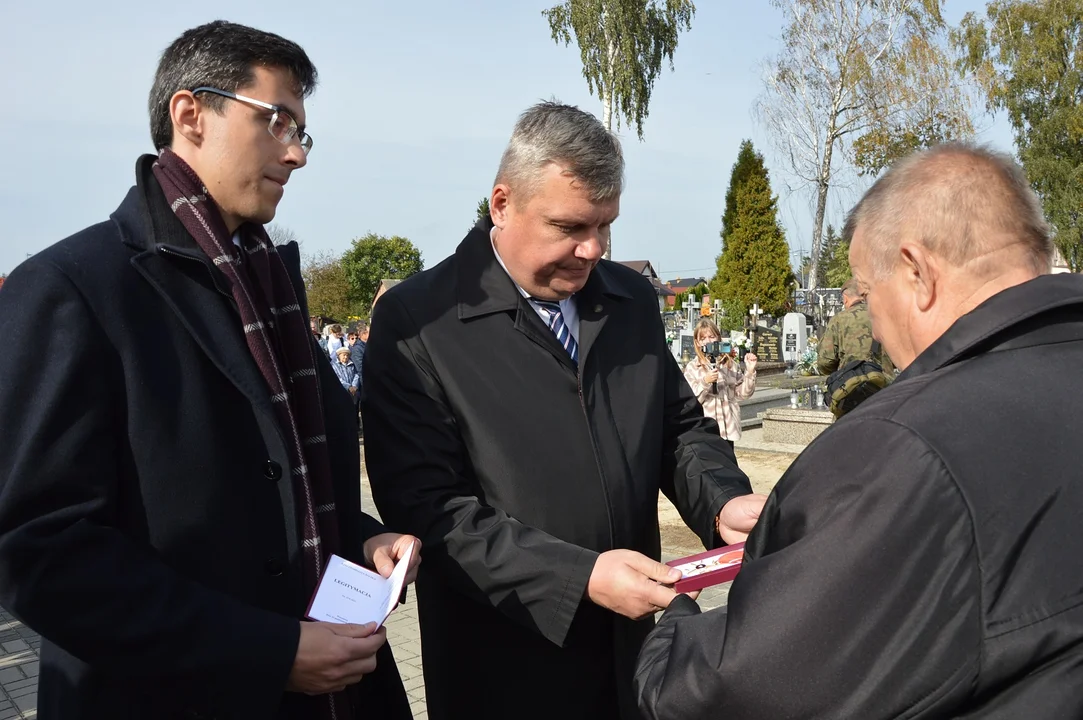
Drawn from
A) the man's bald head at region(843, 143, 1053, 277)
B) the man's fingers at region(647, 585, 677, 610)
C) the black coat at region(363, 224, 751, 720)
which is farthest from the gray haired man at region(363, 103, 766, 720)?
the man's bald head at region(843, 143, 1053, 277)

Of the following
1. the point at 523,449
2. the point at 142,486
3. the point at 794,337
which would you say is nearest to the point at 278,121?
the point at 142,486

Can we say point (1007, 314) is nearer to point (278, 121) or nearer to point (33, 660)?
point (278, 121)

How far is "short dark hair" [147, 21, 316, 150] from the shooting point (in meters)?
1.86

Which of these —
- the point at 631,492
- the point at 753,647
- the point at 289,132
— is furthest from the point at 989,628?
the point at 289,132

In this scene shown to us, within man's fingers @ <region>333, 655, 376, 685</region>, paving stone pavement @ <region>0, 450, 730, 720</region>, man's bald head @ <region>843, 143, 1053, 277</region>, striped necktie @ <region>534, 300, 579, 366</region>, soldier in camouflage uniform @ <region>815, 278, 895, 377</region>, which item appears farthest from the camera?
soldier in camouflage uniform @ <region>815, 278, 895, 377</region>

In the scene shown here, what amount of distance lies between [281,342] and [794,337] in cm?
2313

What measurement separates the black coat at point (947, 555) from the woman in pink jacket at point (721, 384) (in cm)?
861

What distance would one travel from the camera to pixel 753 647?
4.51ft

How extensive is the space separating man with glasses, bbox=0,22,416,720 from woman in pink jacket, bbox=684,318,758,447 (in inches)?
326

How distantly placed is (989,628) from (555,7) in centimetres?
2760

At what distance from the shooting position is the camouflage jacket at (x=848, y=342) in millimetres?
7402

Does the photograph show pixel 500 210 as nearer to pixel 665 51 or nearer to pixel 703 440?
pixel 703 440

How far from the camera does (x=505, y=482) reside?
233cm

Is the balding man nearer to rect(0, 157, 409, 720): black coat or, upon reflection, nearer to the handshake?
the handshake
